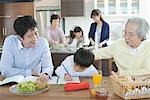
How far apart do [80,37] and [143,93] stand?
3.57 metres

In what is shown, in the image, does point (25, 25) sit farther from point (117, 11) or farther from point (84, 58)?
point (117, 11)

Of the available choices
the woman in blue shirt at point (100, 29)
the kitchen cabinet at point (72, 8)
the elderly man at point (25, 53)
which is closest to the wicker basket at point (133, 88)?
the elderly man at point (25, 53)

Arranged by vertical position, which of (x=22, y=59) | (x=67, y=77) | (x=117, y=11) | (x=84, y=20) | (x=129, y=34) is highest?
(x=117, y=11)

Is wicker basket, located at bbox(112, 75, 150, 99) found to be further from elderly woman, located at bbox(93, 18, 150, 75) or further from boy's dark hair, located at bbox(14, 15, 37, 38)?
boy's dark hair, located at bbox(14, 15, 37, 38)

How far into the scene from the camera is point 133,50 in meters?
2.53

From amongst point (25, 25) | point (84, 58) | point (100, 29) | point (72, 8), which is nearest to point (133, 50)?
point (84, 58)

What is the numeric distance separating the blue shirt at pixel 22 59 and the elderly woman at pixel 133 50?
0.46 m

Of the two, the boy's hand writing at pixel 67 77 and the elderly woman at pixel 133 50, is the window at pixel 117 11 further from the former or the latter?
the boy's hand writing at pixel 67 77

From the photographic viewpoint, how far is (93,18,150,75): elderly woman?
2.40 meters

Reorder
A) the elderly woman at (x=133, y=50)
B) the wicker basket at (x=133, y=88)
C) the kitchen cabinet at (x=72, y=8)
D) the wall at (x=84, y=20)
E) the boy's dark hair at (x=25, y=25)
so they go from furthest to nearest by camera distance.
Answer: the wall at (x=84, y=20), the kitchen cabinet at (x=72, y=8), the boy's dark hair at (x=25, y=25), the elderly woman at (x=133, y=50), the wicker basket at (x=133, y=88)

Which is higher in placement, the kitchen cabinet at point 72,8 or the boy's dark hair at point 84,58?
the kitchen cabinet at point 72,8

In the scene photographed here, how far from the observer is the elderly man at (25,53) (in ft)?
8.52

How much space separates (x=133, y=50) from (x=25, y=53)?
0.92 meters

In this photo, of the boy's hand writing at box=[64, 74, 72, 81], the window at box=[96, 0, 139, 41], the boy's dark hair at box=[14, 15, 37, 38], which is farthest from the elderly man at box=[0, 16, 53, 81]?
the window at box=[96, 0, 139, 41]
